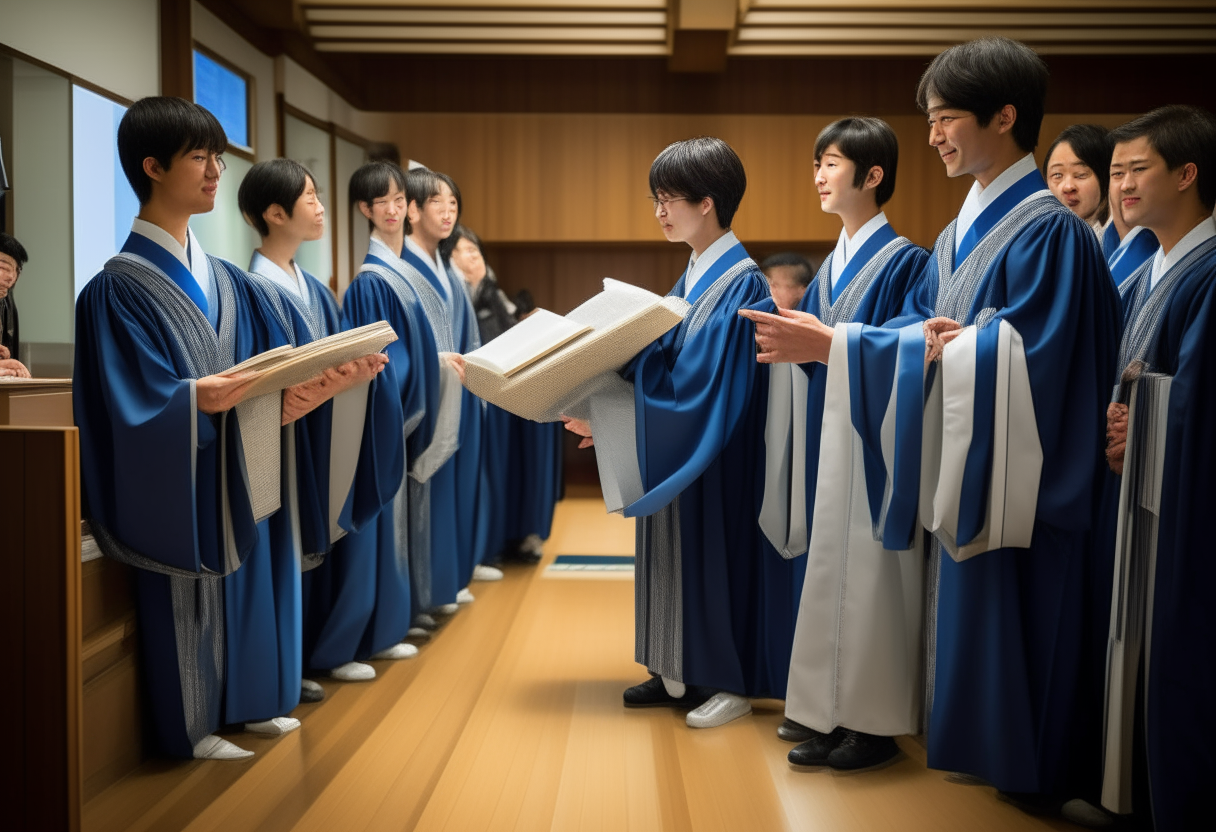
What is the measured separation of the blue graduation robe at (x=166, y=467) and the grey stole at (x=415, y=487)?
109cm

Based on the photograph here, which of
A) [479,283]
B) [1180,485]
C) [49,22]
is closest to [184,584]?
[1180,485]

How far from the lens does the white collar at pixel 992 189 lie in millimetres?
2215

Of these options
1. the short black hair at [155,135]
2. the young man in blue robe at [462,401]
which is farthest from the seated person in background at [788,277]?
the short black hair at [155,135]

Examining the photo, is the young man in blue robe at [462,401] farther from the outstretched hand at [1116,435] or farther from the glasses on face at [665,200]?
the outstretched hand at [1116,435]

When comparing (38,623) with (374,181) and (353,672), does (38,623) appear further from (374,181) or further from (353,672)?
(374,181)

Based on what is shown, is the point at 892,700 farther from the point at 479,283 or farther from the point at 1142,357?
the point at 479,283

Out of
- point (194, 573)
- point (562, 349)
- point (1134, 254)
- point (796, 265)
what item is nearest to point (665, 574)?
point (562, 349)

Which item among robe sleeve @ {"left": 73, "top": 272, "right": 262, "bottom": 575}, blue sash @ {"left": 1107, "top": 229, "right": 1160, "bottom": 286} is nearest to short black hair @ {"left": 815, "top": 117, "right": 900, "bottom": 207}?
blue sash @ {"left": 1107, "top": 229, "right": 1160, "bottom": 286}

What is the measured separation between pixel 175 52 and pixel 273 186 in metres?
2.12

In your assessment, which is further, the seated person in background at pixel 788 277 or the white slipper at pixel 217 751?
the seated person in background at pixel 788 277

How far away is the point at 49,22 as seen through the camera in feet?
12.7

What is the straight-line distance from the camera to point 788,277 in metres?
5.14

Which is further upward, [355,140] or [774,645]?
[355,140]

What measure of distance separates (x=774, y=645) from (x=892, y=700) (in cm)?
47
